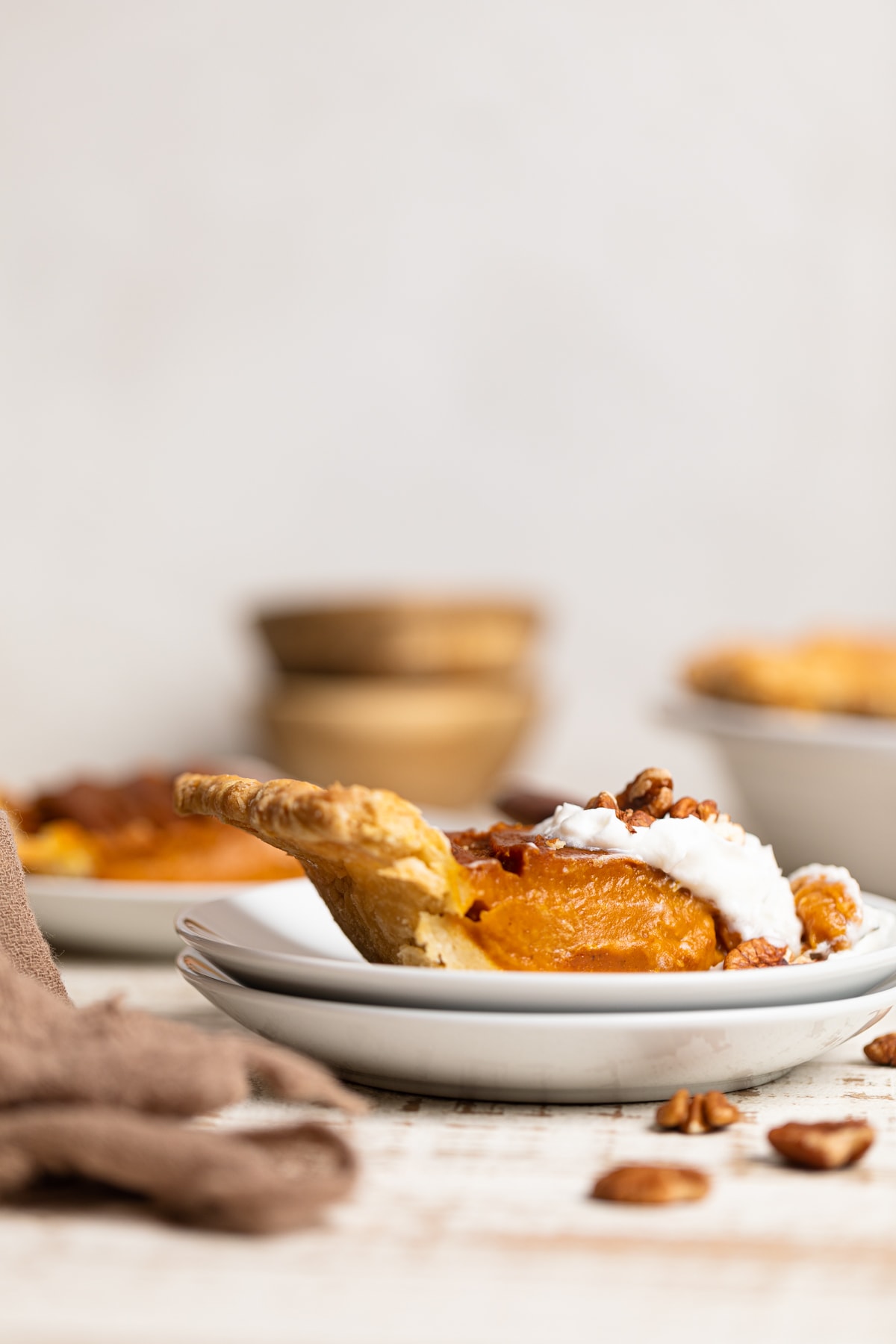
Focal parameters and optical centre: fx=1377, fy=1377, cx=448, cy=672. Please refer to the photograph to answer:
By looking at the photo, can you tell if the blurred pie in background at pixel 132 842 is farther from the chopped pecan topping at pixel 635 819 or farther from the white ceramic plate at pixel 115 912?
the chopped pecan topping at pixel 635 819

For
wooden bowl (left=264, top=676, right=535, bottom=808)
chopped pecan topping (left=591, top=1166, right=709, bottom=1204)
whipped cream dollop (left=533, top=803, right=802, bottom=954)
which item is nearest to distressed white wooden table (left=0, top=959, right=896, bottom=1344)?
chopped pecan topping (left=591, top=1166, right=709, bottom=1204)

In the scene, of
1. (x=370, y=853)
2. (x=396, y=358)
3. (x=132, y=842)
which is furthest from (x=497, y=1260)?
(x=396, y=358)

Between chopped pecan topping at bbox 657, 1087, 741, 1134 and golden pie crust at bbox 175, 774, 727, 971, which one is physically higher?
golden pie crust at bbox 175, 774, 727, 971

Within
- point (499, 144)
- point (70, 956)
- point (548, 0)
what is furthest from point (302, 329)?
point (70, 956)

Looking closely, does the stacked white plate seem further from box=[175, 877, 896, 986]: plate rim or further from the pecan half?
the pecan half

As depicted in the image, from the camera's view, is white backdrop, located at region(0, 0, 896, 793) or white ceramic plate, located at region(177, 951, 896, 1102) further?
white backdrop, located at region(0, 0, 896, 793)

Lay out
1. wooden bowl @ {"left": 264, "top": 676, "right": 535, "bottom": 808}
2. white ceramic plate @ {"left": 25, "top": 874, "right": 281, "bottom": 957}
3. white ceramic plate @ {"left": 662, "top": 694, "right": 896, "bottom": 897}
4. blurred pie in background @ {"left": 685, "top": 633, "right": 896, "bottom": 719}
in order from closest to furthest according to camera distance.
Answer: white ceramic plate @ {"left": 25, "top": 874, "right": 281, "bottom": 957}
white ceramic plate @ {"left": 662, "top": 694, "right": 896, "bottom": 897}
blurred pie in background @ {"left": 685, "top": 633, "right": 896, "bottom": 719}
wooden bowl @ {"left": 264, "top": 676, "right": 535, "bottom": 808}

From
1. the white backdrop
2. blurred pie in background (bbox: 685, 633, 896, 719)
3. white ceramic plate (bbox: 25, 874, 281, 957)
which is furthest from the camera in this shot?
the white backdrop

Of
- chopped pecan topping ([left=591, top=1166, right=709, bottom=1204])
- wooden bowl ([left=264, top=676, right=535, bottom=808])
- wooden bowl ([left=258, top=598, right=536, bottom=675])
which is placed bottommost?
wooden bowl ([left=264, top=676, right=535, bottom=808])
